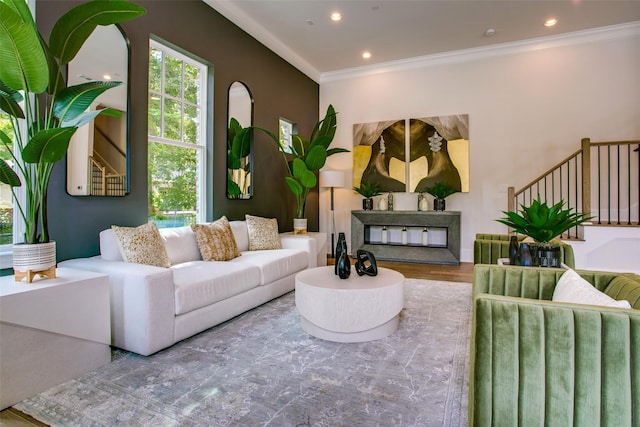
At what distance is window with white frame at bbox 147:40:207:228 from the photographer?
11.3 ft

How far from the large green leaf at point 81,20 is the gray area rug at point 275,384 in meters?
1.91

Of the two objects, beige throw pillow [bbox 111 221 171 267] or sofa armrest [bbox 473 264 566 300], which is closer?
sofa armrest [bbox 473 264 566 300]

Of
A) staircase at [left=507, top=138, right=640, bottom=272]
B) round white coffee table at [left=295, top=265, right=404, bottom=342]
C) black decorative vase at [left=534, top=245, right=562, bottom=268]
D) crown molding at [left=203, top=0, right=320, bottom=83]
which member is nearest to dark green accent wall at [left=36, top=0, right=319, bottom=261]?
crown molding at [left=203, top=0, right=320, bottom=83]

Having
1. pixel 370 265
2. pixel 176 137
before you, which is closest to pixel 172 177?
pixel 176 137

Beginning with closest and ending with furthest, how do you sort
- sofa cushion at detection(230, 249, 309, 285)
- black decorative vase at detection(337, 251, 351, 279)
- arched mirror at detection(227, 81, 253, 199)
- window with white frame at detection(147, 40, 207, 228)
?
black decorative vase at detection(337, 251, 351, 279) < sofa cushion at detection(230, 249, 309, 285) < window with white frame at detection(147, 40, 207, 228) < arched mirror at detection(227, 81, 253, 199)

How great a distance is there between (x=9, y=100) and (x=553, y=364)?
2.91 meters

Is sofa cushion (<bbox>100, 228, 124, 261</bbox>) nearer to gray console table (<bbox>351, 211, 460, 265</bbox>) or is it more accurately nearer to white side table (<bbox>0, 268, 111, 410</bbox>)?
white side table (<bbox>0, 268, 111, 410</bbox>)

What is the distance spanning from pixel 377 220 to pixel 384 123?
1832 mm

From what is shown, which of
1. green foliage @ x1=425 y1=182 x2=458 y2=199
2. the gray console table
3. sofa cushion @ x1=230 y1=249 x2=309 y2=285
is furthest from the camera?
green foliage @ x1=425 y1=182 x2=458 y2=199

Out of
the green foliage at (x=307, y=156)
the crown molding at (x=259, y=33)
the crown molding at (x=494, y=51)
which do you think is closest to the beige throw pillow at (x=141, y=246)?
the green foliage at (x=307, y=156)

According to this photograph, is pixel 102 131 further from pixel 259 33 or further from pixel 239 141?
pixel 259 33

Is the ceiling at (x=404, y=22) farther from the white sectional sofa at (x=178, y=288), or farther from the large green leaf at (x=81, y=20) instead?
the white sectional sofa at (x=178, y=288)

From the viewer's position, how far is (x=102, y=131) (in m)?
2.87

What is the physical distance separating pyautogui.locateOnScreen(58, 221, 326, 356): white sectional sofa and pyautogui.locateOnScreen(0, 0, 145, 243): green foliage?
58cm
